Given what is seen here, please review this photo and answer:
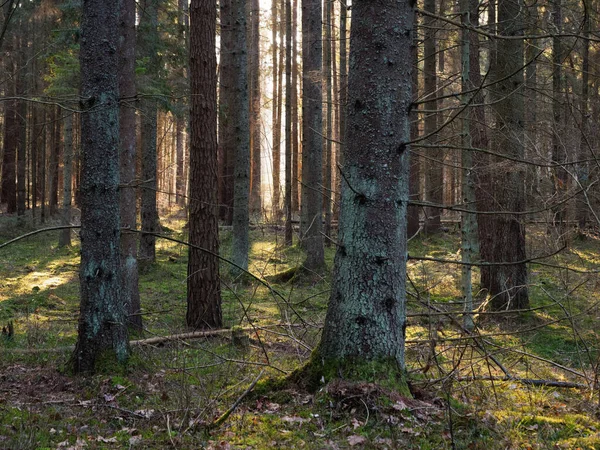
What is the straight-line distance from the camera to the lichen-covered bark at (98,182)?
16.1 ft

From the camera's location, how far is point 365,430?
359cm

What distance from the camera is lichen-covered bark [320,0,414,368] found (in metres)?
3.86

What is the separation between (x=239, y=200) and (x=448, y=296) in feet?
17.1

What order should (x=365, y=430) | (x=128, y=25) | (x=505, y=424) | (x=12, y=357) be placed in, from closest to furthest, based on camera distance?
(x=365, y=430)
(x=505, y=424)
(x=12, y=357)
(x=128, y=25)

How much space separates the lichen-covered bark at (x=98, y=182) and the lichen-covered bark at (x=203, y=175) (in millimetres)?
2766

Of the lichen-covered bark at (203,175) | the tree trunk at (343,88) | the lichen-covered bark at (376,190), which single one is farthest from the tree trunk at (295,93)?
the lichen-covered bark at (376,190)

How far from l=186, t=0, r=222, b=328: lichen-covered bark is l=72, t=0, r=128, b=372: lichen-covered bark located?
2766 mm

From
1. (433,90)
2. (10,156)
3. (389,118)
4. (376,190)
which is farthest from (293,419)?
(10,156)

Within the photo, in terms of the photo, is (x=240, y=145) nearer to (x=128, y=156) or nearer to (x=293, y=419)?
(x=128, y=156)

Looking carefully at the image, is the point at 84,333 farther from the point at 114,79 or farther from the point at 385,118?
the point at 385,118

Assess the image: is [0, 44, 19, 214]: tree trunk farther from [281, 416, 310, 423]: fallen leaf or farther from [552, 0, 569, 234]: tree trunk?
[281, 416, 310, 423]: fallen leaf

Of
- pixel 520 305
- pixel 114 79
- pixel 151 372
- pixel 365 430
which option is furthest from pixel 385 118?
pixel 520 305

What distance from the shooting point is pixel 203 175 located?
7.88m

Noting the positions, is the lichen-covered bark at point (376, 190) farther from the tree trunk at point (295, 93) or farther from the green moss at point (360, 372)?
the tree trunk at point (295, 93)
